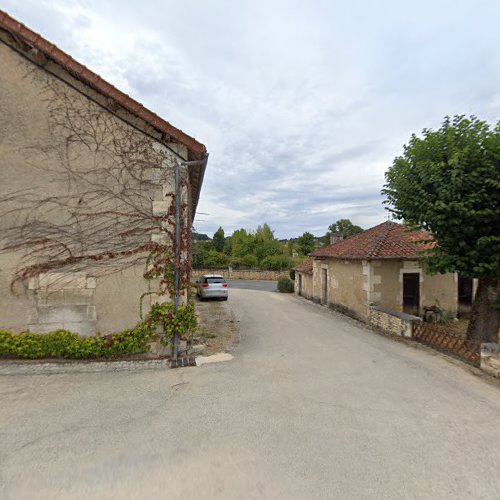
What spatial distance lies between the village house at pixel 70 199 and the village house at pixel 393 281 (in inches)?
313

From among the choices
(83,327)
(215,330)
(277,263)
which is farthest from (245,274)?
(83,327)

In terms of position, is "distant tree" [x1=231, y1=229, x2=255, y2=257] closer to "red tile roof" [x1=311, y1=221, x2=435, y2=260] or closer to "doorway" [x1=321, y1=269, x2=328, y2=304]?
"doorway" [x1=321, y1=269, x2=328, y2=304]

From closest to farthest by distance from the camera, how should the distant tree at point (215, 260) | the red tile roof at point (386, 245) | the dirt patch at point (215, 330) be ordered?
the dirt patch at point (215, 330) < the red tile roof at point (386, 245) < the distant tree at point (215, 260)

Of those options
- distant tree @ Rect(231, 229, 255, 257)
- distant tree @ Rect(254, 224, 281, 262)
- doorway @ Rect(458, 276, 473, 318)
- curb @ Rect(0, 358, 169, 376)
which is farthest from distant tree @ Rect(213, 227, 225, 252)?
curb @ Rect(0, 358, 169, 376)

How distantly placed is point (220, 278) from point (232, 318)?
557cm

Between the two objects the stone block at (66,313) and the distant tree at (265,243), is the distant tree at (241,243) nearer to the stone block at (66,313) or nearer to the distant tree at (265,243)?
the distant tree at (265,243)

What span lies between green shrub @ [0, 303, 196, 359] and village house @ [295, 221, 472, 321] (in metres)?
7.55

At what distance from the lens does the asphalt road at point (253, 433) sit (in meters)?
2.69

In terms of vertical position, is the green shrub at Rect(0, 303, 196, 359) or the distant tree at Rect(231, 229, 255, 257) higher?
the distant tree at Rect(231, 229, 255, 257)

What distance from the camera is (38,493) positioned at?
2.54 m

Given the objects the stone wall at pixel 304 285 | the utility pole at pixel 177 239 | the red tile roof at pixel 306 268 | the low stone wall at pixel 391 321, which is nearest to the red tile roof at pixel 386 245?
the low stone wall at pixel 391 321

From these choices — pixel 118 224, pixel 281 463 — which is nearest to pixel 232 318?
pixel 118 224

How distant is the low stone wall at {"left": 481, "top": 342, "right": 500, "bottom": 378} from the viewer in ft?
18.4

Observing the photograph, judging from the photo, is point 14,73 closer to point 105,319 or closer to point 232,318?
point 105,319
